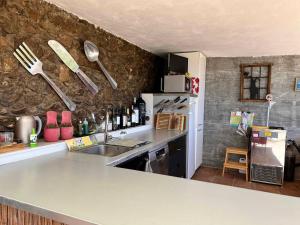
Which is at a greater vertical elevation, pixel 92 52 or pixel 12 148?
pixel 92 52

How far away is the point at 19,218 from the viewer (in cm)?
103

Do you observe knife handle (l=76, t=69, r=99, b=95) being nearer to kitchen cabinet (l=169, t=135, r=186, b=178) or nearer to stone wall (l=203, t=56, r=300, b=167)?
kitchen cabinet (l=169, t=135, r=186, b=178)

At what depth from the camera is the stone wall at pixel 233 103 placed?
11.8 ft

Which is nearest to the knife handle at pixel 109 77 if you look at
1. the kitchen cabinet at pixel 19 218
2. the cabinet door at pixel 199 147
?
the kitchen cabinet at pixel 19 218

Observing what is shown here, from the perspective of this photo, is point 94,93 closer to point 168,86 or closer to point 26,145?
point 26,145

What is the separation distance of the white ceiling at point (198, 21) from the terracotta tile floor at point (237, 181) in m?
1.95

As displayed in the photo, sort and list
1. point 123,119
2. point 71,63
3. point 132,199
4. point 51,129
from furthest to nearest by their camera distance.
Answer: point 123,119, point 71,63, point 51,129, point 132,199

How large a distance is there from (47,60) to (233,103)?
3086 mm

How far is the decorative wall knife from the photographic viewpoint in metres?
1.81

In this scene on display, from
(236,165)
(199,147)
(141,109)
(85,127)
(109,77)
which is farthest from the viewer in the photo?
(199,147)

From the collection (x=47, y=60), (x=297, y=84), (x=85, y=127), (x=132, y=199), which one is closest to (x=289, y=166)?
(x=297, y=84)

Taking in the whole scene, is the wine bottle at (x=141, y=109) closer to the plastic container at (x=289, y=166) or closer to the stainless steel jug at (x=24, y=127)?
the stainless steel jug at (x=24, y=127)

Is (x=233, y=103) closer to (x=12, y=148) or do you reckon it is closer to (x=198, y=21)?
(x=198, y=21)

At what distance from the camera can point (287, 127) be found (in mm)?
3637
